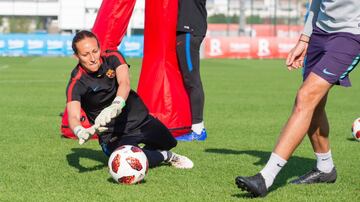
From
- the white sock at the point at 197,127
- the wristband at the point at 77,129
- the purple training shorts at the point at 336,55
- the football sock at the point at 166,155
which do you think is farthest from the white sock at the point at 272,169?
the white sock at the point at 197,127

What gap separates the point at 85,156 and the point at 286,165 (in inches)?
79.2

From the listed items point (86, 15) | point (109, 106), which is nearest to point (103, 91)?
point (109, 106)

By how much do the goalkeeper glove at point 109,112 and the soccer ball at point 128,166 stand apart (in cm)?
39

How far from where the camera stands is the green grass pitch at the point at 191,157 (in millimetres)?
5715

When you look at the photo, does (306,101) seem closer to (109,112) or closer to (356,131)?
(109,112)

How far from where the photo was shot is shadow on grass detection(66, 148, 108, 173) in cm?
695

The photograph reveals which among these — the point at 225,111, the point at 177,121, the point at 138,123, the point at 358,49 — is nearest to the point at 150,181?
the point at 138,123

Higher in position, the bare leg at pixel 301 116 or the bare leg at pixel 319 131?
the bare leg at pixel 301 116

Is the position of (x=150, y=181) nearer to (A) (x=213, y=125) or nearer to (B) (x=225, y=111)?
(A) (x=213, y=125)

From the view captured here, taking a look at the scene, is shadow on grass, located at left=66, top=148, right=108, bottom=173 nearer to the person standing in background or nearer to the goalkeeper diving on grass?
the goalkeeper diving on grass

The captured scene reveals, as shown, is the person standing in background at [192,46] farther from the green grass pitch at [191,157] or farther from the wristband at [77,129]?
the wristband at [77,129]

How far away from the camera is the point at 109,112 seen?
235 inches

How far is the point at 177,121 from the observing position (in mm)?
9461

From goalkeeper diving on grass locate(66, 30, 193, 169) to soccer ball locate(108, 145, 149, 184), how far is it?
0.91 feet
